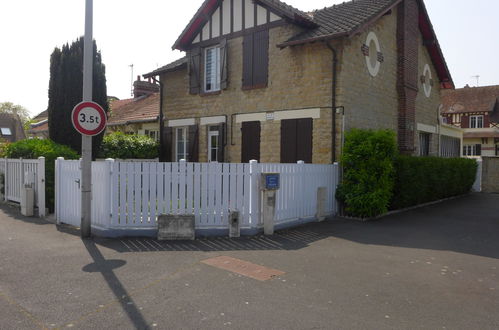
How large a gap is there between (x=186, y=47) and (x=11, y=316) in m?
12.9

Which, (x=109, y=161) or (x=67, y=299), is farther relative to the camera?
(x=109, y=161)

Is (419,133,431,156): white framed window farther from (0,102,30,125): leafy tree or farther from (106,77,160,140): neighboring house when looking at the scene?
(0,102,30,125): leafy tree

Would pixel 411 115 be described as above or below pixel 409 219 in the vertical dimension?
above

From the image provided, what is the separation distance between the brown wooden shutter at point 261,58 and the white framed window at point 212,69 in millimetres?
1799

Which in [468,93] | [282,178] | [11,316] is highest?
[468,93]

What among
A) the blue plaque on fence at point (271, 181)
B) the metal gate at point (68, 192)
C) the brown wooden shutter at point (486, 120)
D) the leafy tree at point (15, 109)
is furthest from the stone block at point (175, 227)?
the leafy tree at point (15, 109)

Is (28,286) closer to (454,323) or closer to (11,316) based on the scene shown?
(11,316)

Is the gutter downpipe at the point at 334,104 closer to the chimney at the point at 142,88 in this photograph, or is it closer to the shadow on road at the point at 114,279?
the shadow on road at the point at 114,279

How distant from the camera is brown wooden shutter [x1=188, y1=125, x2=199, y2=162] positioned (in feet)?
49.4

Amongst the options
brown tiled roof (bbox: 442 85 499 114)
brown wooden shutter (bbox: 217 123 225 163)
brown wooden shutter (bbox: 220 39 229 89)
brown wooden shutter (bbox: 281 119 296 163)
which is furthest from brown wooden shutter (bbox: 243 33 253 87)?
brown tiled roof (bbox: 442 85 499 114)

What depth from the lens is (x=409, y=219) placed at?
10.1 meters

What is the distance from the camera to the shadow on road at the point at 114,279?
3.80 m

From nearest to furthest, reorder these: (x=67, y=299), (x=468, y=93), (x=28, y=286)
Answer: (x=67, y=299) < (x=28, y=286) < (x=468, y=93)

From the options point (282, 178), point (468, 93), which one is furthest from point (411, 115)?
point (468, 93)
